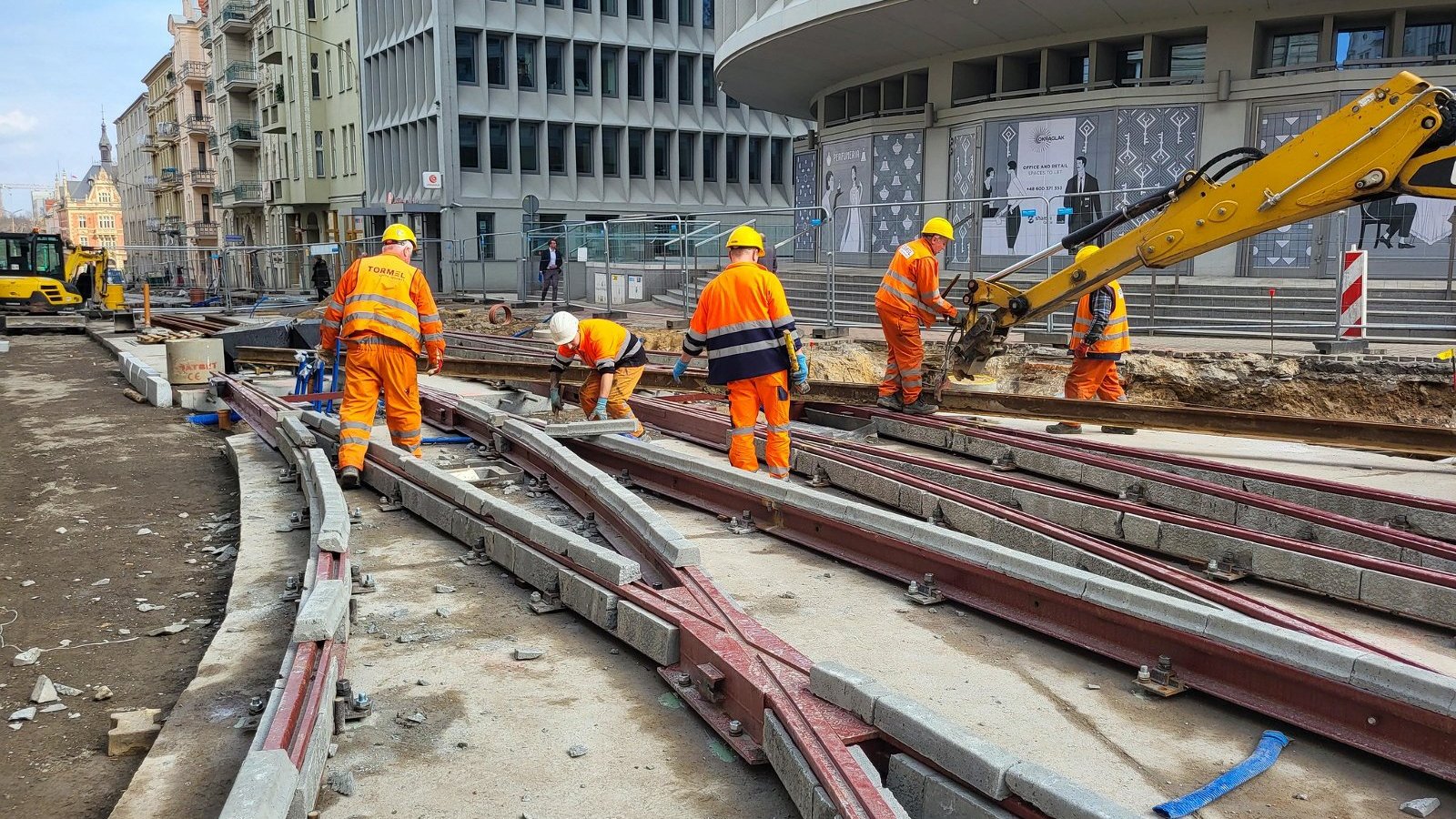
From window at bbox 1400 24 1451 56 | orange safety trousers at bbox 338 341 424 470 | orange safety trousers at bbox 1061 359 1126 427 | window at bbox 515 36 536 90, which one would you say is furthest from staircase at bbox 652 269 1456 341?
window at bbox 515 36 536 90

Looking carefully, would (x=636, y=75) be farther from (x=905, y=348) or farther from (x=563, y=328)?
(x=563, y=328)

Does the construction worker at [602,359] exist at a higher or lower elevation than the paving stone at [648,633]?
higher

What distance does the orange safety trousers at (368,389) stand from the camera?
7.87 meters

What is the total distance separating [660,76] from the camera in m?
42.2

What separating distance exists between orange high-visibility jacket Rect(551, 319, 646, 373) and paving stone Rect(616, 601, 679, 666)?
4.67 metres

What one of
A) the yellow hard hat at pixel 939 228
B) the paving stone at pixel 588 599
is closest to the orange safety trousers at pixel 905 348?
the yellow hard hat at pixel 939 228

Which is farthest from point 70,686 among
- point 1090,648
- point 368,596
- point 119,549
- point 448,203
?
point 448,203

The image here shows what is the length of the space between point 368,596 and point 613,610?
153cm

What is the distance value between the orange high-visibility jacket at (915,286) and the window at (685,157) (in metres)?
33.9

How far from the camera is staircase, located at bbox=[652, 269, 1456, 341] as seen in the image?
1361cm

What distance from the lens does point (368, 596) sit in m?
5.57

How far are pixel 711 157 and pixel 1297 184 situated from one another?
3796cm

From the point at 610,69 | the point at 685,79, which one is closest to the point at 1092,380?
the point at 610,69

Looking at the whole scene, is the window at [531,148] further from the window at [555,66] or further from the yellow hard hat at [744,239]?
the yellow hard hat at [744,239]
